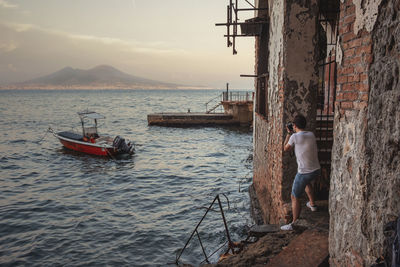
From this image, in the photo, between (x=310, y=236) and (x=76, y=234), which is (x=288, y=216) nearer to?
(x=310, y=236)

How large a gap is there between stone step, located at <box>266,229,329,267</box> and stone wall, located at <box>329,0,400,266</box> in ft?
1.69

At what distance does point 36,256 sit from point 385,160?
353 inches

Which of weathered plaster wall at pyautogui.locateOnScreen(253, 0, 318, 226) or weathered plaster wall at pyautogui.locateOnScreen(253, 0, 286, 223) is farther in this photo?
weathered plaster wall at pyautogui.locateOnScreen(253, 0, 286, 223)

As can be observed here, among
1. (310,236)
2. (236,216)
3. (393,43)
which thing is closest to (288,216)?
(310,236)

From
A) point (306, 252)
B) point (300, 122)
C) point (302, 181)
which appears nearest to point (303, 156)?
point (302, 181)

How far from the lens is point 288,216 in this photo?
16.9 ft

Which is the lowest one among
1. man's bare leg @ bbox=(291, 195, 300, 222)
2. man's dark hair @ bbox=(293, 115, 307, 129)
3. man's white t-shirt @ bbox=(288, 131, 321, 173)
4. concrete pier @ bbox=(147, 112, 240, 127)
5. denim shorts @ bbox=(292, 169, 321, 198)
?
concrete pier @ bbox=(147, 112, 240, 127)

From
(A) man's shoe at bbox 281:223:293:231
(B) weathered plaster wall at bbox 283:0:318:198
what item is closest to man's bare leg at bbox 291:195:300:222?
(A) man's shoe at bbox 281:223:293:231

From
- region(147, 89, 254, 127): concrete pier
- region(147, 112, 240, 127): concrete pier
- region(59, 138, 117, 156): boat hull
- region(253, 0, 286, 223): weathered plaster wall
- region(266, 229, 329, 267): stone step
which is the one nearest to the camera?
region(266, 229, 329, 267): stone step

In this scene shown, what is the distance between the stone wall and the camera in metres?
2.25

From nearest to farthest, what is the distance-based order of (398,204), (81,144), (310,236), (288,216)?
(398,204), (310,236), (288,216), (81,144)

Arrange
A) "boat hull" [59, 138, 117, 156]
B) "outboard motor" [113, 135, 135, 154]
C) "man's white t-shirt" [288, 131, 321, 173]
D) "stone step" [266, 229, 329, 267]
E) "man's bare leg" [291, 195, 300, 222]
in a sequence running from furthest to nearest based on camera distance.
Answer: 1. "outboard motor" [113, 135, 135, 154]
2. "boat hull" [59, 138, 117, 156]
3. "man's bare leg" [291, 195, 300, 222]
4. "man's white t-shirt" [288, 131, 321, 173]
5. "stone step" [266, 229, 329, 267]

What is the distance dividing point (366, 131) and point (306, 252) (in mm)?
2018

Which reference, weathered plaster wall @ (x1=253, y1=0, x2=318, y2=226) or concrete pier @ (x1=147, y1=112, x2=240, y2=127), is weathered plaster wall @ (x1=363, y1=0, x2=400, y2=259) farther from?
concrete pier @ (x1=147, y1=112, x2=240, y2=127)
